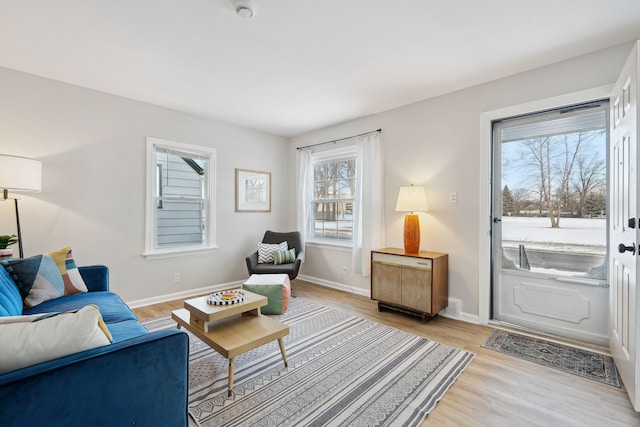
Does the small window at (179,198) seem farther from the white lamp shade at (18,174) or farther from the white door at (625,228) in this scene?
the white door at (625,228)

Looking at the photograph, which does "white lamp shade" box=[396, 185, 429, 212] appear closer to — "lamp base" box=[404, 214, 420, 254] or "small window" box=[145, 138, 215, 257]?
"lamp base" box=[404, 214, 420, 254]

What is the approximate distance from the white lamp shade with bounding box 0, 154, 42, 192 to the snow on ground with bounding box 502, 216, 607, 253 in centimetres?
446

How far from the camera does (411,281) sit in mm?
3156

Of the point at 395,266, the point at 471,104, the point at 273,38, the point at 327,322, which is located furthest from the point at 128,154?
the point at 471,104

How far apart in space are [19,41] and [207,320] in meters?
2.67

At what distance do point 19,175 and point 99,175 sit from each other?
2.74ft

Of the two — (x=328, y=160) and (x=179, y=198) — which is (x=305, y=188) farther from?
(x=179, y=198)

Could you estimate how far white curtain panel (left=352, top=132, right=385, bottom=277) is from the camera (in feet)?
12.9

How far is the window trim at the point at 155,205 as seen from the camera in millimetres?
3699

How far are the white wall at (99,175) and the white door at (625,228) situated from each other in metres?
4.22

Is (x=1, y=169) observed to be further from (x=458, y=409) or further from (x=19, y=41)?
(x=458, y=409)

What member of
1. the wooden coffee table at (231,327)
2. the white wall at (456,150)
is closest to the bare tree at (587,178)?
the white wall at (456,150)

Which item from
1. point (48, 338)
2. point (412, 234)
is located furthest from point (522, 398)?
point (48, 338)

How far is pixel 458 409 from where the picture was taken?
1.78m
